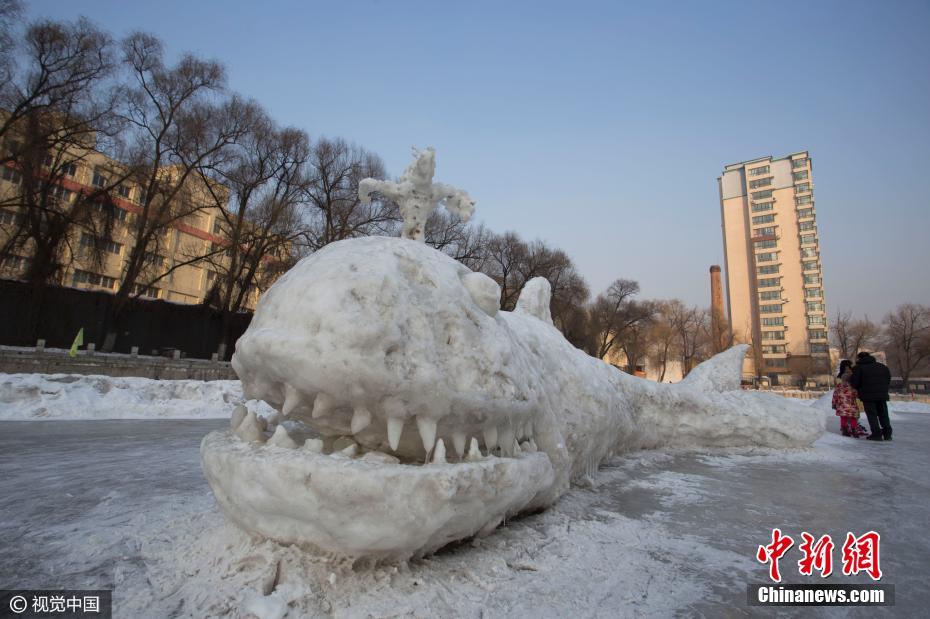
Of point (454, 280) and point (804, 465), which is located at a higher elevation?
point (454, 280)

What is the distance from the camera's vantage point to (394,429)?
1612 mm

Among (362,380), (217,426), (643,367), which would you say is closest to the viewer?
(362,380)

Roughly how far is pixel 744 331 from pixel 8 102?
5606 cm

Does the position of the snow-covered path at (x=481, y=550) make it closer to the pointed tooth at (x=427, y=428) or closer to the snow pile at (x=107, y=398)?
the pointed tooth at (x=427, y=428)

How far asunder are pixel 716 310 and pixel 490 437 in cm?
4652

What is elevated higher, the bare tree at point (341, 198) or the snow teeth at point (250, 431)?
the bare tree at point (341, 198)

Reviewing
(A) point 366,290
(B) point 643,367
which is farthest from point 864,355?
(B) point 643,367

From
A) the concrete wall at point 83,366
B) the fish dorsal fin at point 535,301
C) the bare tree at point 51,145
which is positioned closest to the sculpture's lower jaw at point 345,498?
the fish dorsal fin at point 535,301

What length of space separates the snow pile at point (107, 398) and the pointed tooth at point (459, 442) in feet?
22.4

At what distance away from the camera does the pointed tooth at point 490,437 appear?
1981mm

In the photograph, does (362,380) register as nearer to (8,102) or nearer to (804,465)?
(804,465)

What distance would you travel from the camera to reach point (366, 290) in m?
1.72

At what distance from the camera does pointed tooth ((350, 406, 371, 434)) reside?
1608 mm

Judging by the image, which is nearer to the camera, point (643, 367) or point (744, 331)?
point (643, 367)
